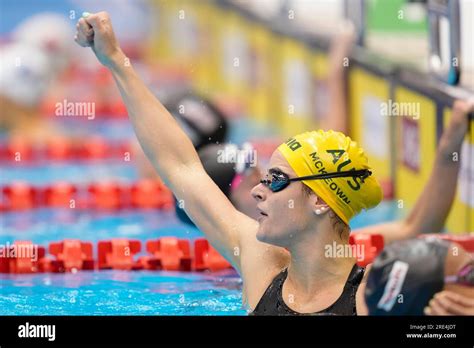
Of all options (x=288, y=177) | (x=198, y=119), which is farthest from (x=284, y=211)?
(x=198, y=119)

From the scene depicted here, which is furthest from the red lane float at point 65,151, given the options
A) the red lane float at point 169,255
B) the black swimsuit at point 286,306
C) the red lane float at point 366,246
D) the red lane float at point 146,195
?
the black swimsuit at point 286,306

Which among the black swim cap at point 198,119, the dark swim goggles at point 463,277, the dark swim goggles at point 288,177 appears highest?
the black swim cap at point 198,119

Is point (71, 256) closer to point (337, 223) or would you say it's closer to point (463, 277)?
point (337, 223)

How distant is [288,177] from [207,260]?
1883 millimetres

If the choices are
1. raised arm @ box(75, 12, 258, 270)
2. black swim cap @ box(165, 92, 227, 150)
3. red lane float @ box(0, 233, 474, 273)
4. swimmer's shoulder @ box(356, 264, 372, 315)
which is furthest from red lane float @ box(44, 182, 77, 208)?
swimmer's shoulder @ box(356, 264, 372, 315)

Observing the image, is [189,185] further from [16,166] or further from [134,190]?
[16,166]

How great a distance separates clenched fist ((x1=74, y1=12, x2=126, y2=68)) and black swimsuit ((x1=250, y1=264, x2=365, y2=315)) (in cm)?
88

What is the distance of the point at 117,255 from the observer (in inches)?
227

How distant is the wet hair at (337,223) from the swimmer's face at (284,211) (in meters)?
0.01

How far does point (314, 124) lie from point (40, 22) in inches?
153

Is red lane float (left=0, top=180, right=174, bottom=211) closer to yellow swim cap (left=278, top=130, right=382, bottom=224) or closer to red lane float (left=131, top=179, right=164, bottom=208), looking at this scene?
red lane float (left=131, top=179, right=164, bottom=208)

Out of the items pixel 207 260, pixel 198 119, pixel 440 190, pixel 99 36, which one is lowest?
pixel 207 260

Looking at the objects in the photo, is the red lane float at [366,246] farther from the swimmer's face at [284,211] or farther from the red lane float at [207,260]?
the swimmer's face at [284,211]

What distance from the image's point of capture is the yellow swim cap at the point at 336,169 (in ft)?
13.0
